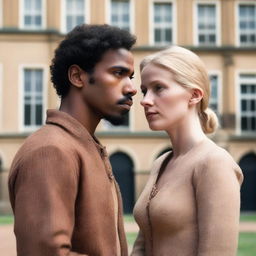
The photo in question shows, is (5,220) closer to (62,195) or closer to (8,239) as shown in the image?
(8,239)

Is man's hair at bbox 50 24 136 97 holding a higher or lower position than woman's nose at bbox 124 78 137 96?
higher

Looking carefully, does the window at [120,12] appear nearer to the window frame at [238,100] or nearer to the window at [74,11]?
the window at [74,11]

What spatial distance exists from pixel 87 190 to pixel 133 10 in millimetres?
27718

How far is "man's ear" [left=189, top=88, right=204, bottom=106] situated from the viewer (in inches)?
118

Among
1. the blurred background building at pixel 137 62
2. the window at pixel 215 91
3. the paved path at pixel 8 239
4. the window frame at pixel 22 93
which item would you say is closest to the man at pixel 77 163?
the paved path at pixel 8 239

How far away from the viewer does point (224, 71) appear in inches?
1168

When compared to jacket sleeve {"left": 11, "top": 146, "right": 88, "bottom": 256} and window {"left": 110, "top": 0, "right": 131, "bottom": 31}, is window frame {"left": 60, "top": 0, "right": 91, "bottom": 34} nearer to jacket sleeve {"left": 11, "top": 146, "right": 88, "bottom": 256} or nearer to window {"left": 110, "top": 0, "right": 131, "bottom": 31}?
window {"left": 110, "top": 0, "right": 131, "bottom": 31}

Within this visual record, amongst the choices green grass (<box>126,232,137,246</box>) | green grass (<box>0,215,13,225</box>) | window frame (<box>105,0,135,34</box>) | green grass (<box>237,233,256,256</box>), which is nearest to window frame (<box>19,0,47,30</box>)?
window frame (<box>105,0,135,34</box>)

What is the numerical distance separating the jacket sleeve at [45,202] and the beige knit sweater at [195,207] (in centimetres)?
55

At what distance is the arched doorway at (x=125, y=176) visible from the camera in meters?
28.4

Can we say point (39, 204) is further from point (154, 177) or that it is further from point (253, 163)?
point (253, 163)

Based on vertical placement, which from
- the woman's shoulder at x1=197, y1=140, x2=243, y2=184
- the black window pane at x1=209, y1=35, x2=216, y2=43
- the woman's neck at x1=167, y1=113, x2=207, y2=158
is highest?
the black window pane at x1=209, y1=35, x2=216, y2=43

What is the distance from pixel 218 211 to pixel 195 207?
147mm

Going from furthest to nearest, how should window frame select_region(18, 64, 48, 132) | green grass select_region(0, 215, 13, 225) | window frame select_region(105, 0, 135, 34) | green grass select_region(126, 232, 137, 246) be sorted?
window frame select_region(105, 0, 135, 34) → window frame select_region(18, 64, 48, 132) → green grass select_region(0, 215, 13, 225) → green grass select_region(126, 232, 137, 246)
